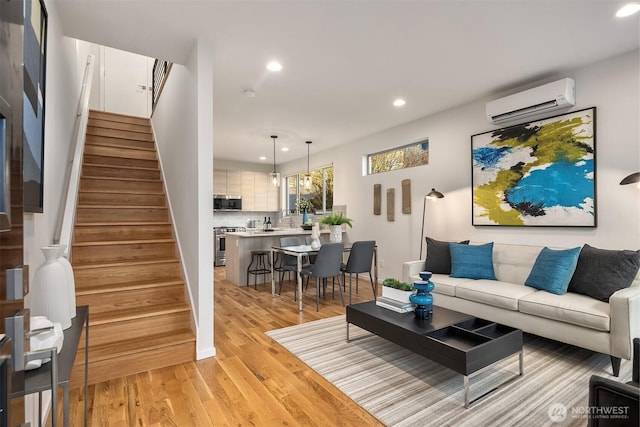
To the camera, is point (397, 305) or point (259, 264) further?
point (259, 264)

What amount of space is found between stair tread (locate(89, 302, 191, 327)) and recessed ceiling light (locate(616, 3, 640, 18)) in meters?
4.01

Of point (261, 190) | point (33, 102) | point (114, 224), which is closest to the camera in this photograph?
point (33, 102)

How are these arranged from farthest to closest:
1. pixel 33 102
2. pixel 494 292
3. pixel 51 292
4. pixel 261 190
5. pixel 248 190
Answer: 1. pixel 261 190
2. pixel 248 190
3. pixel 494 292
4. pixel 33 102
5. pixel 51 292

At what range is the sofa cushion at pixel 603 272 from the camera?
2479 mm

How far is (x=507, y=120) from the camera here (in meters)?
3.53

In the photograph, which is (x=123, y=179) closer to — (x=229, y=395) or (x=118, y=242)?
(x=118, y=242)

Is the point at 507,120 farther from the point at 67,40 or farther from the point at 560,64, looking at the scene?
the point at 67,40

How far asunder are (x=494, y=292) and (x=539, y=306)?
39 centimetres

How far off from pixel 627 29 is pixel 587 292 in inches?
82.8

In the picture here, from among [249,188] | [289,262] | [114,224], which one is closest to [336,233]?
[289,262]

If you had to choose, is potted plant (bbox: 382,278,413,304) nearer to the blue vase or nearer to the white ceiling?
the blue vase

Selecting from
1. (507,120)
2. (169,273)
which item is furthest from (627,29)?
(169,273)

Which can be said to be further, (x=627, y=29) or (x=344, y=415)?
(x=627, y=29)

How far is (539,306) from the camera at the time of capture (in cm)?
262
